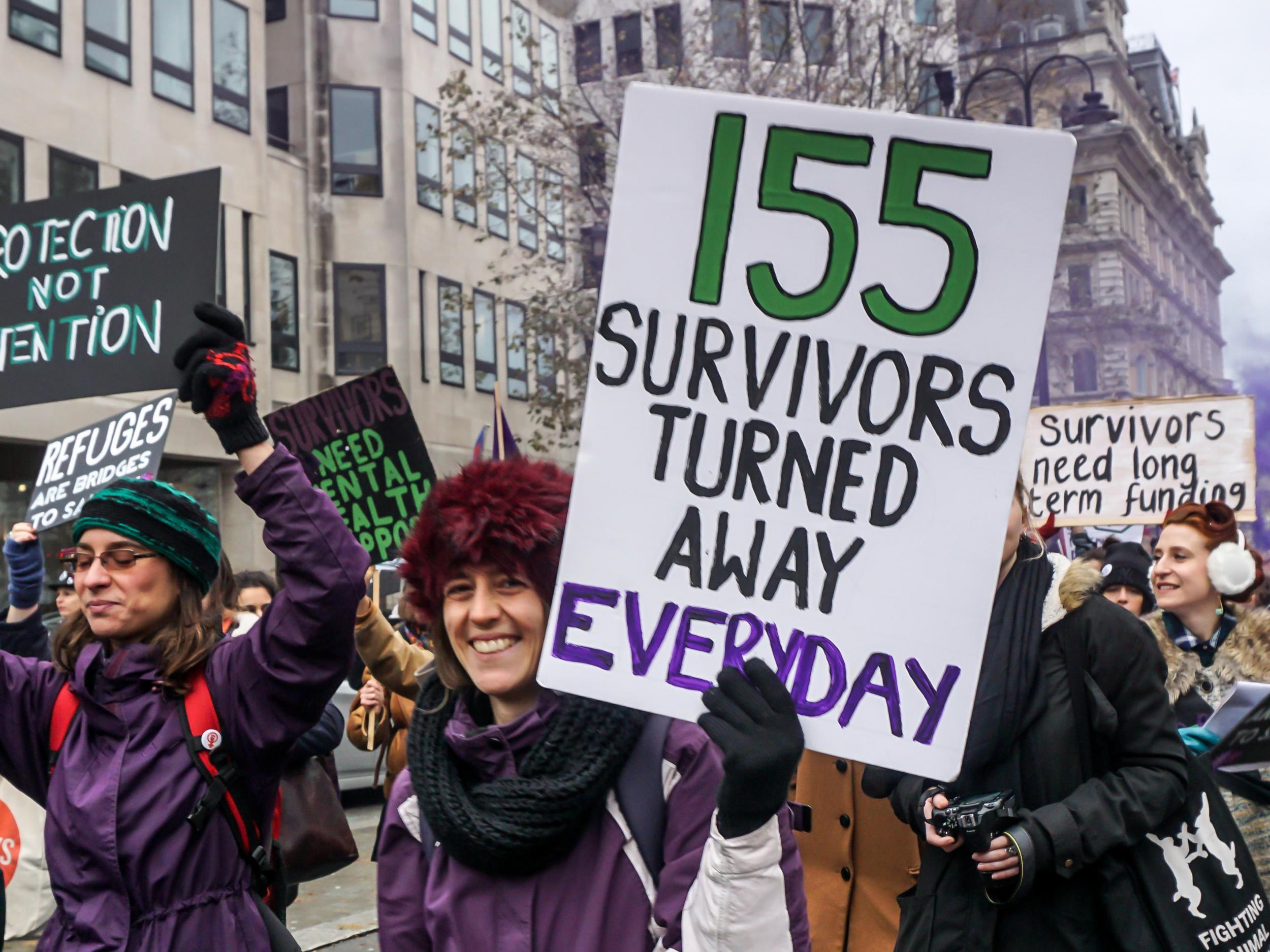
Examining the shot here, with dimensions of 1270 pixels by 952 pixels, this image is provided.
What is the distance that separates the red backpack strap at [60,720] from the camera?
2992 millimetres

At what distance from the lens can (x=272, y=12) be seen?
26.6 m

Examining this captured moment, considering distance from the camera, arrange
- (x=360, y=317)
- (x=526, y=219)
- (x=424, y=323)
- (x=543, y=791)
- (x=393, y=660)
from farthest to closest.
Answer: (x=526, y=219)
(x=424, y=323)
(x=360, y=317)
(x=393, y=660)
(x=543, y=791)

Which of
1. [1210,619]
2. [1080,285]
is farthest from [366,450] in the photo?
[1080,285]

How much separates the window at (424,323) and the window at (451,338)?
31 centimetres

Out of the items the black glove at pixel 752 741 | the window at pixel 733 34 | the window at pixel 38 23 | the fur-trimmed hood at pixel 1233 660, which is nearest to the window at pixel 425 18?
the window at pixel 733 34

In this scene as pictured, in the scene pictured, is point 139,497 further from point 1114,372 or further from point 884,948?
point 1114,372

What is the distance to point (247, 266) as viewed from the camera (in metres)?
23.2

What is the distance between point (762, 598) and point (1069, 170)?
0.75 meters

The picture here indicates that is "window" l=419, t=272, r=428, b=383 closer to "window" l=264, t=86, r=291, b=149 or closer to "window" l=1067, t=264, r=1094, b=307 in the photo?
"window" l=264, t=86, r=291, b=149

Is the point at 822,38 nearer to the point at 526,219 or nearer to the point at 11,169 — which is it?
the point at 11,169

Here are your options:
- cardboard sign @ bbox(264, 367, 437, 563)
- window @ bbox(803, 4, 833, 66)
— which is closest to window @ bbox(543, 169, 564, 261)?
window @ bbox(803, 4, 833, 66)

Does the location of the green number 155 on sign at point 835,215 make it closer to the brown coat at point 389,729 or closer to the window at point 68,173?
the brown coat at point 389,729

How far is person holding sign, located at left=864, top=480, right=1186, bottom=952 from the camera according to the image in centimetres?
291

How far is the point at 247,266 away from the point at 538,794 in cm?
2222
